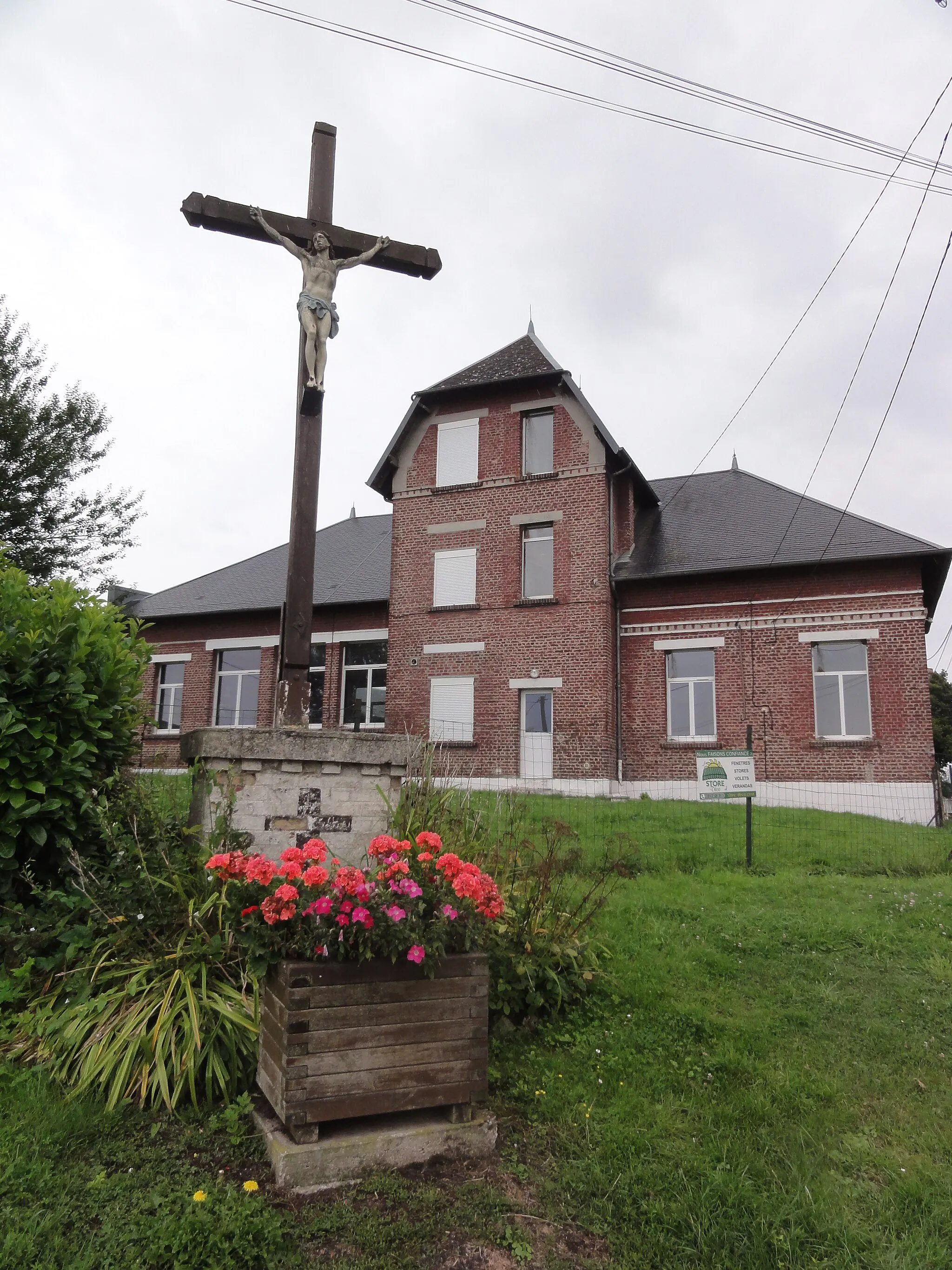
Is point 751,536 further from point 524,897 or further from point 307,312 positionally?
point 524,897

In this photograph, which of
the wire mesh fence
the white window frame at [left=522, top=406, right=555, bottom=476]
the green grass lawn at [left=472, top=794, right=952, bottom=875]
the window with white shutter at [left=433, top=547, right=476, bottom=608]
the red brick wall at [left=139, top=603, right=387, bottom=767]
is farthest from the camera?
the red brick wall at [left=139, top=603, right=387, bottom=767]

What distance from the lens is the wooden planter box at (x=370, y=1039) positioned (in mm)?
3383

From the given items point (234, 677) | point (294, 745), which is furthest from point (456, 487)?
point (294, 745)

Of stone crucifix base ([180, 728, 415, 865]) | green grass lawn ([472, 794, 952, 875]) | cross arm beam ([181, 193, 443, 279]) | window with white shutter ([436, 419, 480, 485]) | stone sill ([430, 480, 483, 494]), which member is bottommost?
green grass lawn ([472, 794, 952, 875])

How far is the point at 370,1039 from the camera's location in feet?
11.5

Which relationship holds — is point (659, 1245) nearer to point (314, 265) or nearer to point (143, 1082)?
point (143, 1082)

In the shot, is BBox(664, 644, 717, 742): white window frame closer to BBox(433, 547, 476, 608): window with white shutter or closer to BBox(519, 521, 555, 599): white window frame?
BBox(519, 521, 555, 599): white window frame

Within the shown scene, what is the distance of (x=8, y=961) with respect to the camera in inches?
178

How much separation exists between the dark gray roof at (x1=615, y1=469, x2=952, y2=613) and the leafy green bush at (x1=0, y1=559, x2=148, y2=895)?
13017 millimetres

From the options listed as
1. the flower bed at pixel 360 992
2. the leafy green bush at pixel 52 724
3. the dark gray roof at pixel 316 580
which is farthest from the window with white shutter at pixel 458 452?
the flower bed at pixel 360 992

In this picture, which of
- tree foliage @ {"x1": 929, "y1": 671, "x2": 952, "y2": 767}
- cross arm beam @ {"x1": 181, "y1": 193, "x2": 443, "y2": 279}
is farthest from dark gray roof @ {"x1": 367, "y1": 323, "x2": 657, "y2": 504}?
tree foliage @ {"x1": 929, "y1": 671, "x2": 952, "y2": 767}

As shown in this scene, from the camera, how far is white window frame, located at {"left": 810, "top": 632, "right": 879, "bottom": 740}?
51.8 feet

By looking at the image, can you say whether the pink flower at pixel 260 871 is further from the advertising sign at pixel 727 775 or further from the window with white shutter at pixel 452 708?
the window with white shutter at pixel 452 708

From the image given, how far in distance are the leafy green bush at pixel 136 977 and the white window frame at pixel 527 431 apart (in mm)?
14156
